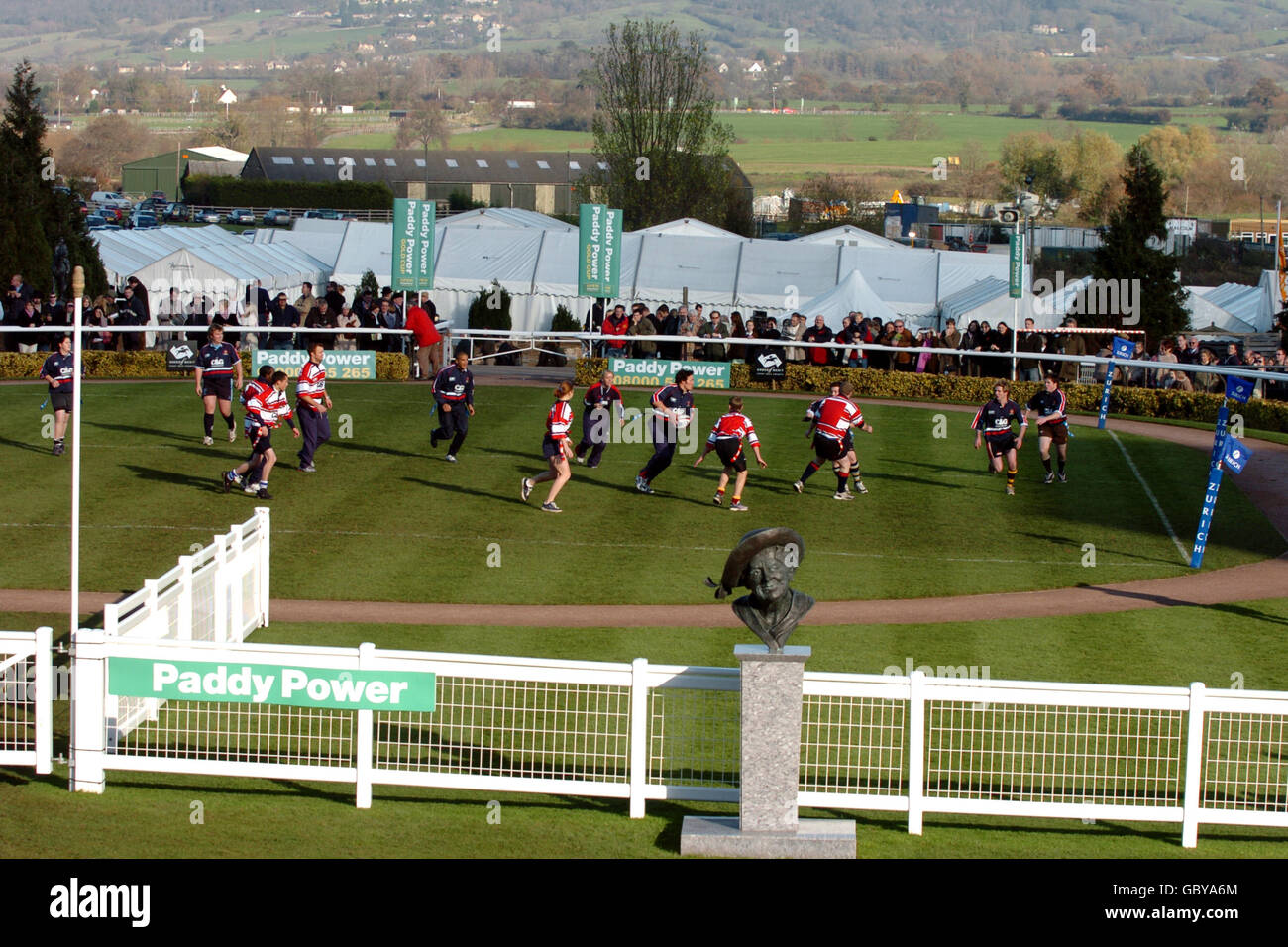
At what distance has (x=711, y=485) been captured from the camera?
76.3 feet

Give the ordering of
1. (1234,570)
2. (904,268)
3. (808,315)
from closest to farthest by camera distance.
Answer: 1. (1234,570)
2. (808,315)
3. (904,268)

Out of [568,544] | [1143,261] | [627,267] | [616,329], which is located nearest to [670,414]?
[568,544]

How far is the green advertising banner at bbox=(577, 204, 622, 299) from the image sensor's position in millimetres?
32844

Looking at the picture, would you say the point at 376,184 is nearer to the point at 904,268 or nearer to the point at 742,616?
the point at 904,268

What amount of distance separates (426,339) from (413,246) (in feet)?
8.38

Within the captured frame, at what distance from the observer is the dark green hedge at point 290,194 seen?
103000 mm

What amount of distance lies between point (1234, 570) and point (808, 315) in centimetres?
2057

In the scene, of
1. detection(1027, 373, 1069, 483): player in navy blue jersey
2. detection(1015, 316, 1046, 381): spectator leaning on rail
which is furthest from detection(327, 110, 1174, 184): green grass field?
detection(1027, 373, 1069, 483): player in navy blue jersey

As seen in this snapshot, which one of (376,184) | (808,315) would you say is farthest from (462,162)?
(808,315)

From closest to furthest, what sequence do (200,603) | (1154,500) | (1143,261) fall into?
(200,603)
(1154,500)
(1143,261)

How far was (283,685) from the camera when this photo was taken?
1067 cm

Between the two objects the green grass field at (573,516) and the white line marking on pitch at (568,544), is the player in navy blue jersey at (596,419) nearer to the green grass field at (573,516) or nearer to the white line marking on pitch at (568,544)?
the green grass field at (573,516)

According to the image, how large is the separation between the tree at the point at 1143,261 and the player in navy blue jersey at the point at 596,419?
1913 centimetres

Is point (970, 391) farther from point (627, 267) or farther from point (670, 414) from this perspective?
point (627, 267)
